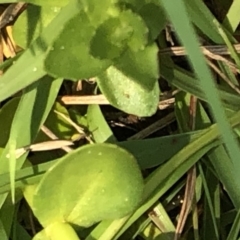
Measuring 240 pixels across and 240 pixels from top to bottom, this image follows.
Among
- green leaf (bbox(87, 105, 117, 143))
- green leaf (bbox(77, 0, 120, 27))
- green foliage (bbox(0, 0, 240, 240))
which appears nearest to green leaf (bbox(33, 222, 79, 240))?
green foliage (bbox(0, 0, 240, 240))

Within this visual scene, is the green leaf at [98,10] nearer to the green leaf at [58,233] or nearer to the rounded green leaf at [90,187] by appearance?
the rounded green leaf at [90,187]

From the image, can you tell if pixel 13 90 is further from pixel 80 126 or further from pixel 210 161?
pixel 210 161

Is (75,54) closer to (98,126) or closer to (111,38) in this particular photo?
(111,38)

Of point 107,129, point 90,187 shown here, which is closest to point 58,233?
point 90,187

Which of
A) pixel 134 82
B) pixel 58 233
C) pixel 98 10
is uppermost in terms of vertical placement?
pixel 98 10

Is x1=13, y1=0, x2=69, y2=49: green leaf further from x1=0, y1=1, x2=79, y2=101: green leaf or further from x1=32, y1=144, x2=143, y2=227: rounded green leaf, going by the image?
x1=32, y1=144, x2=143, y2=227: rounded green leaf

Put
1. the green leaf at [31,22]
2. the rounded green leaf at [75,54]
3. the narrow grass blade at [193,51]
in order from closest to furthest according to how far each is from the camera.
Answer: the narrow grass blade at [193,51], the rounded green leaf at [75,54], the green leaf at [31,22]

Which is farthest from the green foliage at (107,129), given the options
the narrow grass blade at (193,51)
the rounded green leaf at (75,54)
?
the narrow grass blade at (193,51)
